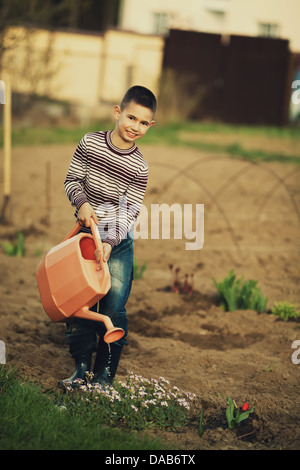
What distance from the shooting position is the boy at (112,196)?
8.78 feet

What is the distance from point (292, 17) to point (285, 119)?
15.0 feet

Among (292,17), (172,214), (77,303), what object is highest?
(292,17)

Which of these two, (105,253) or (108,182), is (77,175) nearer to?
(108,182)

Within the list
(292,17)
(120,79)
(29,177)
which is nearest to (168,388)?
(29,177)

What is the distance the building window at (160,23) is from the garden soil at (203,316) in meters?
A: 12.6

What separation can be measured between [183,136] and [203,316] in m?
7.75

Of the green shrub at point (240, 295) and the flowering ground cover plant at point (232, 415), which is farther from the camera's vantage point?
the green shrub at point (240, 295)

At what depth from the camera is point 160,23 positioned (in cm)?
1933

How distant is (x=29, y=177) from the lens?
8.14 metres
